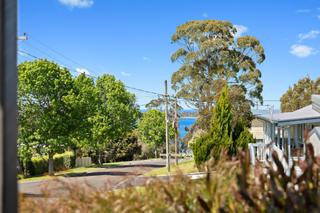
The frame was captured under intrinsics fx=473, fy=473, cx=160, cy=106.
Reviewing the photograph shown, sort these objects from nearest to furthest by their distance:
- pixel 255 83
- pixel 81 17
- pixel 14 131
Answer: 1. pixel 14 131
2. pixel 81 17
3. pixel 255 83

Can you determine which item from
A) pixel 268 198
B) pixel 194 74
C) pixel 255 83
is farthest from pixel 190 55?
pixel 268 198

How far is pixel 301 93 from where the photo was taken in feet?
169

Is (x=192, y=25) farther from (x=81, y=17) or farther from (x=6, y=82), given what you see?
(x=6, y=82)

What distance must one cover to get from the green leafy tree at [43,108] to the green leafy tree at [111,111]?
12.4 m

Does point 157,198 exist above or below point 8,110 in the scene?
below

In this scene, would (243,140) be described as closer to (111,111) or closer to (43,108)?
(43,108)

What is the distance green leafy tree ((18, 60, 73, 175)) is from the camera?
2931cm

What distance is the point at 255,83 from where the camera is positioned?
3694 centimetres

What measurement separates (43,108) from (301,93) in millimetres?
31266

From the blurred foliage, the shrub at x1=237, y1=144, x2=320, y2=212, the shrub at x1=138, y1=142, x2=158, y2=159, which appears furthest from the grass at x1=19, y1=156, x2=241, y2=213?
the shrub at x1=138, y1=142, x2=158, y2=159

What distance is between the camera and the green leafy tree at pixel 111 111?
43312mm

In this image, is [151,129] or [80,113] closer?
[80,113]

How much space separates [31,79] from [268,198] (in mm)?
27614

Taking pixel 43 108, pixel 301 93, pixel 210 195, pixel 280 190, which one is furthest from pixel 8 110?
pixel 301 93
